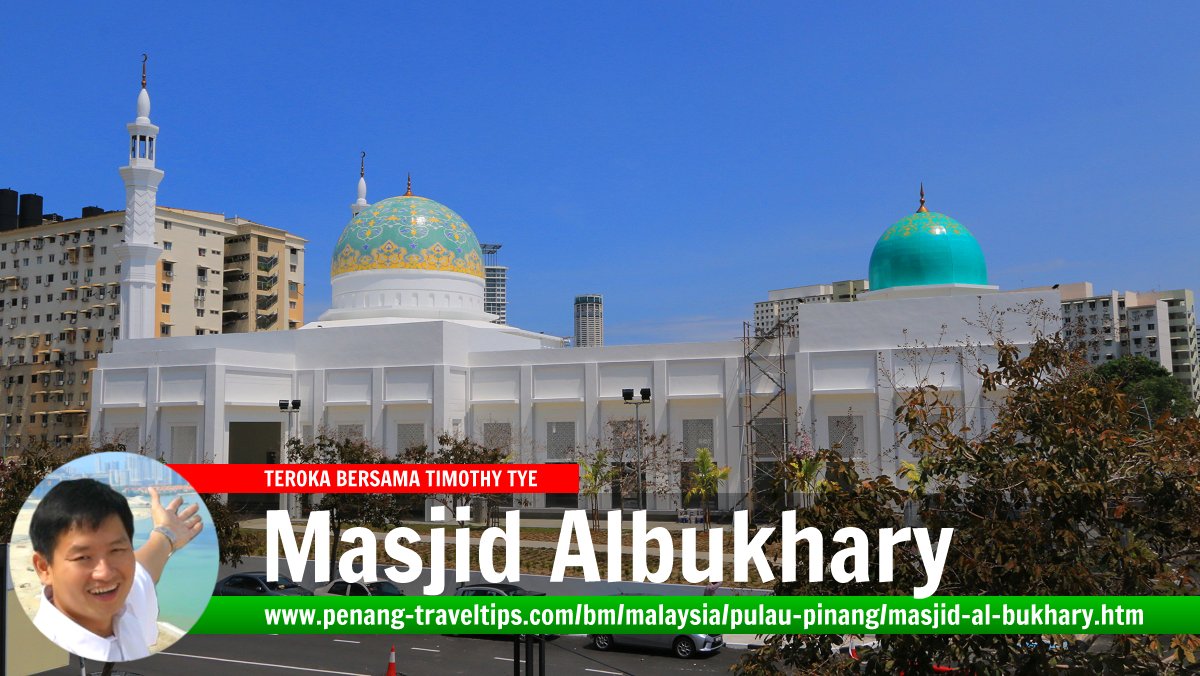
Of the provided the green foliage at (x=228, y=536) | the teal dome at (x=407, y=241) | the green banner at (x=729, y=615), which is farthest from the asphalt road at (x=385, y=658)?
the teal dome at (x=407, y=241)

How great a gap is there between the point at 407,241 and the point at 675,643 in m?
31.4

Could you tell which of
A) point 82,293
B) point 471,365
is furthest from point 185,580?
point 82,293

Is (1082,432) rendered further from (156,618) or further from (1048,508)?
(156,618)

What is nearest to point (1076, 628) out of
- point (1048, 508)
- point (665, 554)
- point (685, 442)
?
point (1048, 508)

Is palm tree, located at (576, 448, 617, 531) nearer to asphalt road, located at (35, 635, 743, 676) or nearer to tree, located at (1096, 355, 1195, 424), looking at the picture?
asphalt road, located at (35, 635, 743, 676)

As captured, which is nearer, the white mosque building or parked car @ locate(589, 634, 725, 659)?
parked car @ locate(589, 634, 725, 659)

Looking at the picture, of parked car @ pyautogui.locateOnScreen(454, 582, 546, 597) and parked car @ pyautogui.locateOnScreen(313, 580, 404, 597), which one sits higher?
parked car @ pyautogui.locateOnScreen(454, 582, 546, 597)

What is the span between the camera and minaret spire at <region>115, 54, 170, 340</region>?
151 ft

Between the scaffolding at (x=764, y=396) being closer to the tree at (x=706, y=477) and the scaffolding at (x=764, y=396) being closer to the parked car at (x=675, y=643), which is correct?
the tree at (x=706, y=477)

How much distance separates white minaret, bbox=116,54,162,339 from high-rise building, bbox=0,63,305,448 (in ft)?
89.3

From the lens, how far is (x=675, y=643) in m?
18.9

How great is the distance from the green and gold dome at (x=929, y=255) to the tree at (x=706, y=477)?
10.1 m

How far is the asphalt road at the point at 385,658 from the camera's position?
1789cm

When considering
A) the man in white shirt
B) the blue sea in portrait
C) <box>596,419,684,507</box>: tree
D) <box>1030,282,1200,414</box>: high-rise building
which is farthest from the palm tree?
<box>1030,282,1200,414</box>: high-rise building
